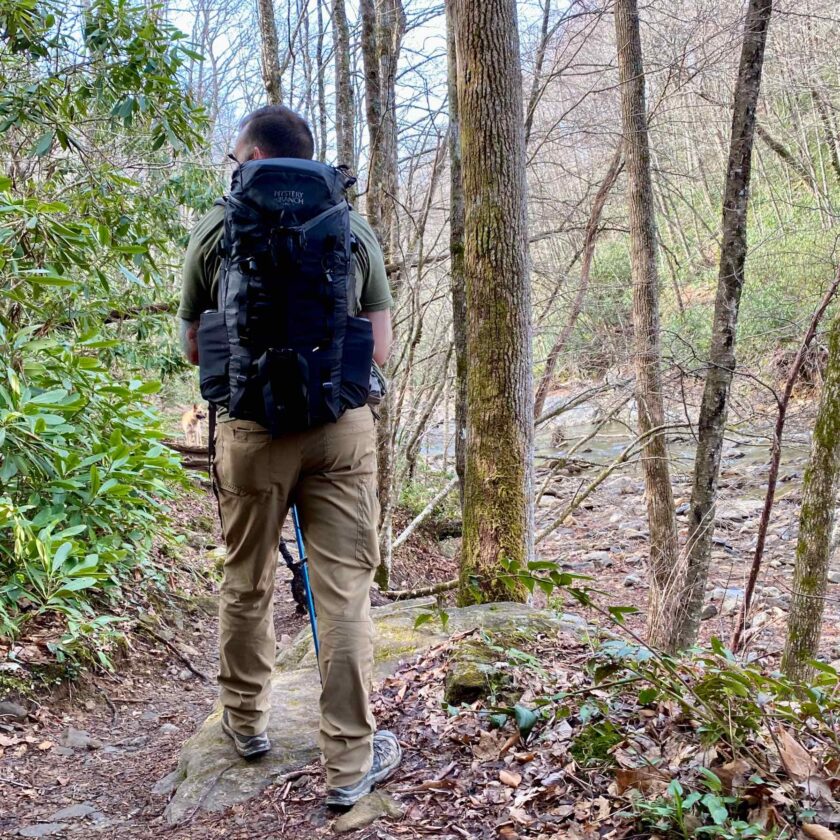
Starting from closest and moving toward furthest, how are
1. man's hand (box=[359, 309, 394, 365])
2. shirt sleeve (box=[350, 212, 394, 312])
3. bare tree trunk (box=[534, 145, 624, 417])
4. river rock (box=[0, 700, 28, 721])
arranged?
shirt sleeve (box=[350, 212, 394, 312]), man's hand (box=[359, 309, 394, 365]), river rock (box=[0, 700, 28, 721]), bare tree trunk (box=[534, 145, 624, 417])

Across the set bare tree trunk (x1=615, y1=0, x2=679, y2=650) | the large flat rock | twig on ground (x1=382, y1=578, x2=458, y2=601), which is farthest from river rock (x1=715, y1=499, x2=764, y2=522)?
the large flat rock

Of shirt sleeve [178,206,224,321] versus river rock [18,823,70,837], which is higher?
shirt sleeve [178,206,224,321]

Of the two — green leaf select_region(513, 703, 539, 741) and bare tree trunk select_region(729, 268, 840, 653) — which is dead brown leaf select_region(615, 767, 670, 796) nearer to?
green leaf select_region(513, 703, 539, 741)

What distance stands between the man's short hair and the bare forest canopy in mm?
1508

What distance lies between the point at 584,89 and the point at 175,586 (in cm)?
693

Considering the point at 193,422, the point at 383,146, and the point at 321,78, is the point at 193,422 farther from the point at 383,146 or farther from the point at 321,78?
the point at 383,146

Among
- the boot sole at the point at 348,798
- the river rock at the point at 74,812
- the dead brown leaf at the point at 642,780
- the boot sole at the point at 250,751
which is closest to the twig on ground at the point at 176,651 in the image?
the river rock at the point at 74,812

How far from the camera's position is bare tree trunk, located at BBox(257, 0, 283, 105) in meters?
6.45

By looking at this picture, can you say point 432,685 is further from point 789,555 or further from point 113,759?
point 789,555

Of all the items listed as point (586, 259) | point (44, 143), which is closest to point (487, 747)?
point (44, 143)

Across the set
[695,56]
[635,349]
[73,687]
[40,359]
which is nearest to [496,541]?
[73,687]

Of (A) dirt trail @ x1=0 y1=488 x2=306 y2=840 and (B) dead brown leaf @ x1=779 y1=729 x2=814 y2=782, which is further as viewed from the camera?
(A) dirt trail @ x1=0 y1=488 x2=306 y2=840

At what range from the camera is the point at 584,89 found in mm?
8570

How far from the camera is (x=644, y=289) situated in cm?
762
